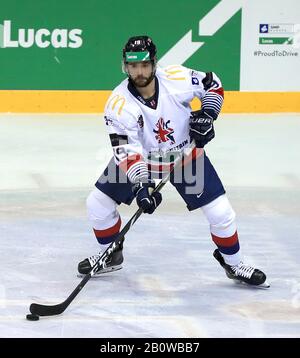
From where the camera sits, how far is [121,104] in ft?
15.6

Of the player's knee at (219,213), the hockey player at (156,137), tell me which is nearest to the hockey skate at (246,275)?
the hockey player at (156,137)

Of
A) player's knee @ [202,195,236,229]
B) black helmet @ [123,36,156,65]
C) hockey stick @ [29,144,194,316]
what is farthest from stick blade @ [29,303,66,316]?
black helmet @ [123,36,156,65]

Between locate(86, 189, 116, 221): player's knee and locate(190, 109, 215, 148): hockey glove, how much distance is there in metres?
0.47

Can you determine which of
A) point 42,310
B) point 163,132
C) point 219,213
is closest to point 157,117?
point 163,132

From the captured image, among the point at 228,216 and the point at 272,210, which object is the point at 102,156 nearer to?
the point at 272,210

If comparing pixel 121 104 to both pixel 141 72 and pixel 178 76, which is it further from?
pixel 178 76

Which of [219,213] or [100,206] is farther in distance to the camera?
[100,206]

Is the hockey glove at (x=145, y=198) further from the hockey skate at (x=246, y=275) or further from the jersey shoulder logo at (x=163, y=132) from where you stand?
the hockey skate at (x=246, y=275)

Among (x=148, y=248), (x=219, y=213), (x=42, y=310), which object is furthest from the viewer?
(x=148, y=248)

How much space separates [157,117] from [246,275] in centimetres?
77

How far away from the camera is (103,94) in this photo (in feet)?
30.5

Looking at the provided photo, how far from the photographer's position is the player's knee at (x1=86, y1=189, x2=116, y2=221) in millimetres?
5047

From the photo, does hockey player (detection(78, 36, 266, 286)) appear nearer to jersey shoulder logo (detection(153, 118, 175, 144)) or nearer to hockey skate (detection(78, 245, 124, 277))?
jersey shoulder logo (detection(153, 118, 175, 144))
